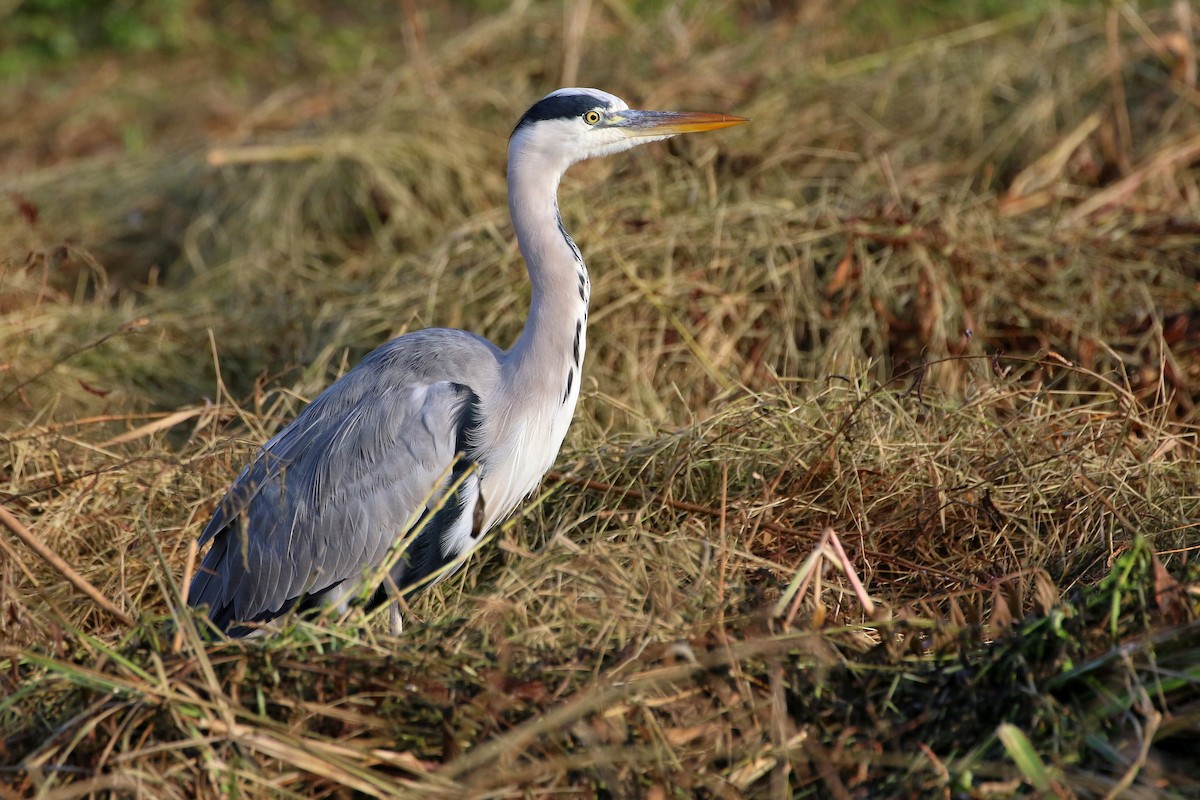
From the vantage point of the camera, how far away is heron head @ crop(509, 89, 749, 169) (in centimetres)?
304

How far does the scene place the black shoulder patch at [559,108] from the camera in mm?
3053

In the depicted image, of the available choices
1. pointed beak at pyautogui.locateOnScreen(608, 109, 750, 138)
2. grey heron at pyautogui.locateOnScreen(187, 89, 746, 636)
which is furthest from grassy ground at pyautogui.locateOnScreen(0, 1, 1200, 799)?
pointed beak at pyautogui.locateOnScreen(608, 109, 750, 138)

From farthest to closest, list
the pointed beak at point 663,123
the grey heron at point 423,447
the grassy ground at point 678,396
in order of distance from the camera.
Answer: the pointed beak at point 663,123 → the grey heron at point 423,447 → the grassy ground at point 678,396

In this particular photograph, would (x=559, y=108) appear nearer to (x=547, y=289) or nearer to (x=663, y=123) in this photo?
(x=663, y=123)

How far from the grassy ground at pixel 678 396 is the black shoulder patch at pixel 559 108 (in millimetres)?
877

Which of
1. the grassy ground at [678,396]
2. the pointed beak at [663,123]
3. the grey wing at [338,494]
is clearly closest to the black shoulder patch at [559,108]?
the pointed beak at [663,123]

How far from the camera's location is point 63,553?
319 cm

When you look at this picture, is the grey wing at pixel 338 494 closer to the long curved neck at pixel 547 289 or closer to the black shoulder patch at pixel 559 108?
the long curved neck at pixel 547 289

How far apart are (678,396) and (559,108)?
3.81ft

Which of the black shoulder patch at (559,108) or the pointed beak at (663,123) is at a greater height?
the black shoulder patch at (559,108)

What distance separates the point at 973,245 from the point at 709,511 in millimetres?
1769

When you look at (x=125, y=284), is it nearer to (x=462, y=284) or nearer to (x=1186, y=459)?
(x=462, y=284)

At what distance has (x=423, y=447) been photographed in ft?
9.73

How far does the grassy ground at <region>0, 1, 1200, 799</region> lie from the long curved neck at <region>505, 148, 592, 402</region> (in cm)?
36
